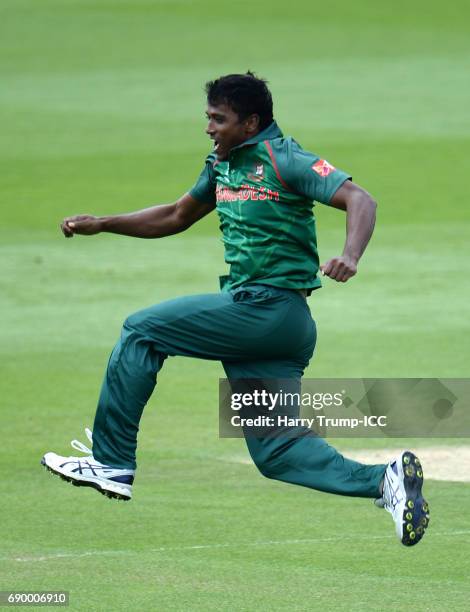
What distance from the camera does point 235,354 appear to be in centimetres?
754

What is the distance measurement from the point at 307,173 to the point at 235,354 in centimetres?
87

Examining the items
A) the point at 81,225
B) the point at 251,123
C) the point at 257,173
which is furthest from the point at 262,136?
the point at 81,225

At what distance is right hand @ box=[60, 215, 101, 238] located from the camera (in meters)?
8.16

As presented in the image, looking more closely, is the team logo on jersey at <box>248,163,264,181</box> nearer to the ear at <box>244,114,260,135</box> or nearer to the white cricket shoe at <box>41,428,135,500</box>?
the ear at <box>244,114,260,135</box>

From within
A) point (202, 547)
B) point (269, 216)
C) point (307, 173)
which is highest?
point (307, 173)

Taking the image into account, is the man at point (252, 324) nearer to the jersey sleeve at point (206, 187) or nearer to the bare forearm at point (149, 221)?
the jersey sleeve at point (206, 187)

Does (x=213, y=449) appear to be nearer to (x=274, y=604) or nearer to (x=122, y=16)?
(x=274, y=604)

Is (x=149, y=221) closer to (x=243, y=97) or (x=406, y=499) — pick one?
(x=243, y=97)

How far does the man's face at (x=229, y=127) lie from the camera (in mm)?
7617

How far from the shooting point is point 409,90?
2845 cm

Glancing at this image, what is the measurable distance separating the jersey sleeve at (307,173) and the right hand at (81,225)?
44.6 inches

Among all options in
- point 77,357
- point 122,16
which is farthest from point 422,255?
point 122,16

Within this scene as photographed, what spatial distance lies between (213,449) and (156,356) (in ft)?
12.5

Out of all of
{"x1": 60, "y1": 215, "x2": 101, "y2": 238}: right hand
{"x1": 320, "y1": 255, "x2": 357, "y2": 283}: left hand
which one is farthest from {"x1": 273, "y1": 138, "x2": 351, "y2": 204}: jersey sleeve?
{"x1": 60, "y1": 215, "x2": 101, "y2": 238}: right hand
